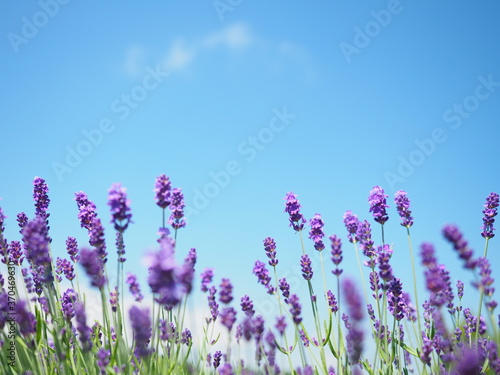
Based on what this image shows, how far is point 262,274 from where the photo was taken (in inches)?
155

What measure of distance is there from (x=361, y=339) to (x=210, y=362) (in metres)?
2.48

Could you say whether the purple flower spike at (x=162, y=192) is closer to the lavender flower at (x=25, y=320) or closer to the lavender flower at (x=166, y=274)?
the lavender flower at (x=166, y=274)

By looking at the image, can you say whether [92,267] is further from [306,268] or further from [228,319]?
[306,268]

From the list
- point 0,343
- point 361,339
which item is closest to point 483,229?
point 361,339

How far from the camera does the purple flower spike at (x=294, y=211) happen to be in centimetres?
413

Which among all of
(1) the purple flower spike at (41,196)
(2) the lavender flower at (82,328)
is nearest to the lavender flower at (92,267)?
(2) the lavender flower at (82,328)

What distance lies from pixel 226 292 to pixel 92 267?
0.83 m

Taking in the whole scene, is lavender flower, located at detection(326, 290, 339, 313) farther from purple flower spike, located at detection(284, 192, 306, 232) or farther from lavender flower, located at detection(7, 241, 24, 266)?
lavender flower, located at detection(7, 241, 24, 266)

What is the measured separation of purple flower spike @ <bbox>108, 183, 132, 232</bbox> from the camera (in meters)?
2.73

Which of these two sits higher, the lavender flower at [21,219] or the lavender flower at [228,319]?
the lavender flower at [21,219]

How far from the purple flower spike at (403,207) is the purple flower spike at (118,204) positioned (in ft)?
7.19

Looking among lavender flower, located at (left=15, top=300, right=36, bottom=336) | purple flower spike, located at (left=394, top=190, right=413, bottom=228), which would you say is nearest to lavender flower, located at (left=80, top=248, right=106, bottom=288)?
lavender flower, located at (left=15, top=300, right=36, bottom=336)

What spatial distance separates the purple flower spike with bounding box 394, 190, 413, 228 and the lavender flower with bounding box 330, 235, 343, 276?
0.82m

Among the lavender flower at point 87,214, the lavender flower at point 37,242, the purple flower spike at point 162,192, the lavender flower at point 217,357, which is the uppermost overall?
the lavender flower at point 87,214
